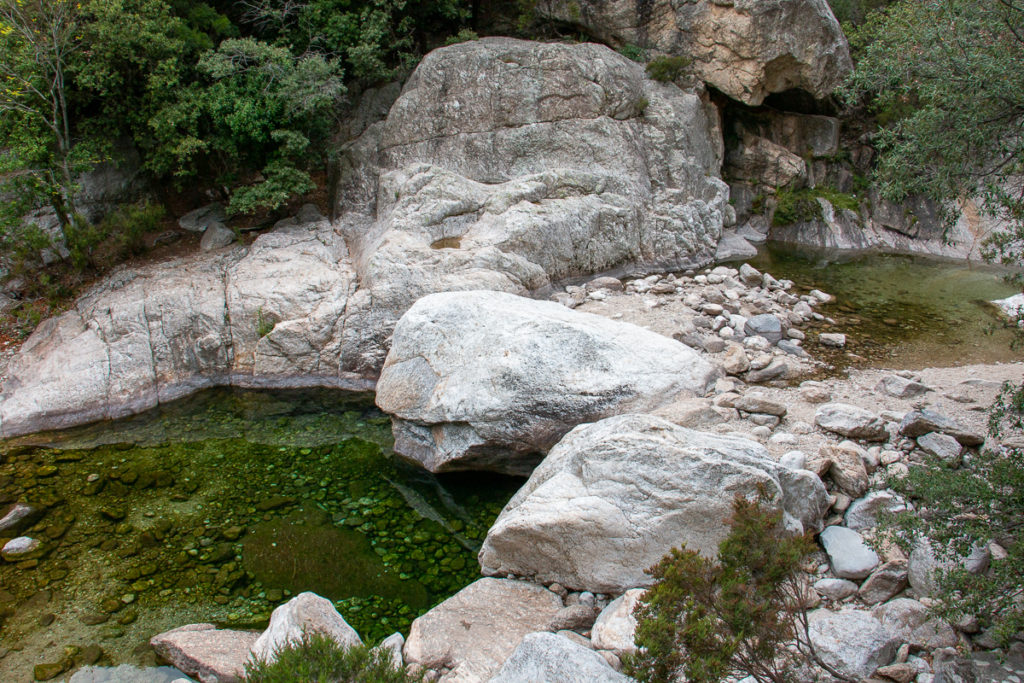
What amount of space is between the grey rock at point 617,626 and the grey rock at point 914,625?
2.28m

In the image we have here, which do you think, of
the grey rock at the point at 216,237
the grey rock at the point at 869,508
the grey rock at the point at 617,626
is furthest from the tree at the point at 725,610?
the grey rock at the point at 216,237

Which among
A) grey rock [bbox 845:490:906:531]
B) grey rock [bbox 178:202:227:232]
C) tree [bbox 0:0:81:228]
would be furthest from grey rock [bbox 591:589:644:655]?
grey rock [bbox 178:202:227:232]

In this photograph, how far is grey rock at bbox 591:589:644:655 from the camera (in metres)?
5.77

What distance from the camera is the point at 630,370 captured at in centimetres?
946

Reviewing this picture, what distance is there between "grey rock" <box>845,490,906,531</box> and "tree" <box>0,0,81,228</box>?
16610 millimetres

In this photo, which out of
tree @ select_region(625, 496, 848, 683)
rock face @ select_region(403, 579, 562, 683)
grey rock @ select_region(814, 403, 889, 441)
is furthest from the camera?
grey rock @ select_region(814, 403, 889, 441)

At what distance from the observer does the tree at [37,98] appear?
13.3m

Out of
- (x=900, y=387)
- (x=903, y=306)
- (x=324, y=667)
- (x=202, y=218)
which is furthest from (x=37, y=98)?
(x=903, y=306)

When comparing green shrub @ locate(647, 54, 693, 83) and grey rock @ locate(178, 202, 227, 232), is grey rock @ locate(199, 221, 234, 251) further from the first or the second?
green shrub @ locate(647, 54, 693, 83)

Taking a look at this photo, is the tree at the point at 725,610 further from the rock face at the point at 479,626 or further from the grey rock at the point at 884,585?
the rock face at the point at 479,626

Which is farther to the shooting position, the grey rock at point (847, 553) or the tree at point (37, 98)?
the tree at point (37, 98)

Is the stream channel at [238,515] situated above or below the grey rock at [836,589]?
below

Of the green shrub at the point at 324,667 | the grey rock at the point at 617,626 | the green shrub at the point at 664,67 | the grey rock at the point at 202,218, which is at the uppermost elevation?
the green shrub at the point at 664,67

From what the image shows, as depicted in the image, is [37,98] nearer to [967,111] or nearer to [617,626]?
[617,626]
